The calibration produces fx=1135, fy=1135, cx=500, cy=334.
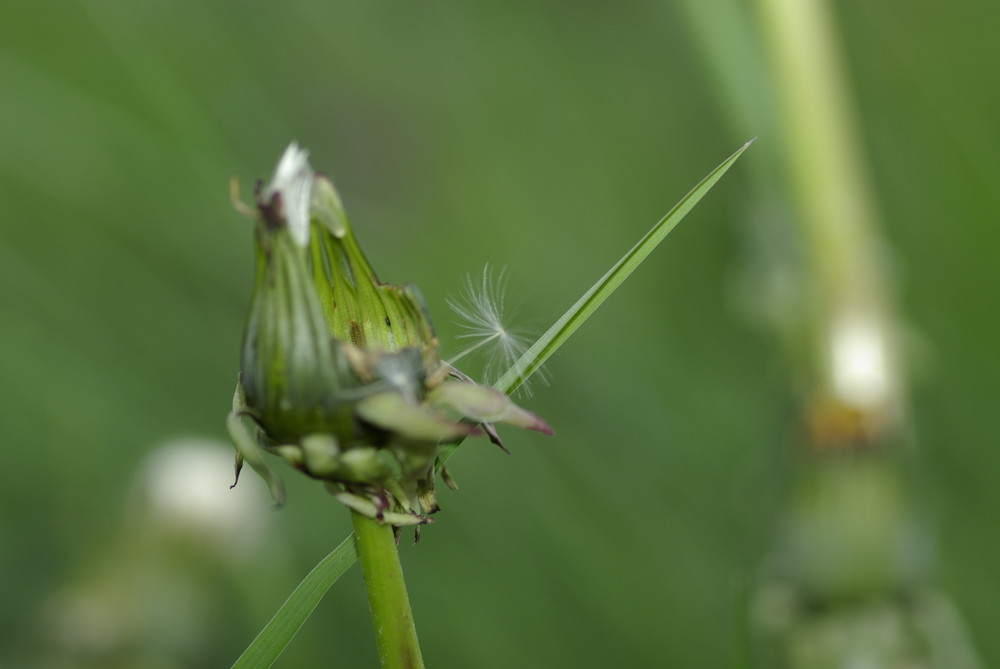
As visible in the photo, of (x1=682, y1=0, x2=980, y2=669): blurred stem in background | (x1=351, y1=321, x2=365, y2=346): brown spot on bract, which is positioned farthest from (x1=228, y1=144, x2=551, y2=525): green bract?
(x1=682, y1=0, x2=980, y2=669): blurred stem in background

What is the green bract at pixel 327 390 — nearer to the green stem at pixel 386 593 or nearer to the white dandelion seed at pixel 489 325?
the green stem at pixel 386 593

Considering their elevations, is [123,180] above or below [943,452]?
below

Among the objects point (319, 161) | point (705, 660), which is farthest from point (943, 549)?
point (319, 161)

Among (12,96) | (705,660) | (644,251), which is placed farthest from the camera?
(12,96)

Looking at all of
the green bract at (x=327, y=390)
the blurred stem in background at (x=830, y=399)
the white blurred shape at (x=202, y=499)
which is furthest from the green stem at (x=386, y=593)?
the white blurred shape at (x=202, y=499)

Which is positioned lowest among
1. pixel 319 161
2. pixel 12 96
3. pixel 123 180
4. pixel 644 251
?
pixel 644 251

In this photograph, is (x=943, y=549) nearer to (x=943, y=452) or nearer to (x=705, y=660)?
(x=943, y=452)

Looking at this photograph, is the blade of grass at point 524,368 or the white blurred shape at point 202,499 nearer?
the blade of grass at point 524,368

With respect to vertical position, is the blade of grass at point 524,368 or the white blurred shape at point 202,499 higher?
the white blurred shape at point 202,499
